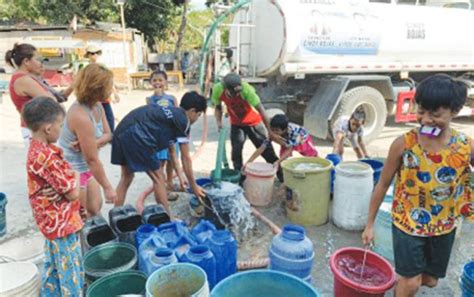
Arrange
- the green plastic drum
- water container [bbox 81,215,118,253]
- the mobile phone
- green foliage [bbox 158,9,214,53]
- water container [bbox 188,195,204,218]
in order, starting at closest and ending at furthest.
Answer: the mobile phone < water container [bbox 81,215,118,253] < water container [bbox 188,195,204,218] < the green plastic drum < green foliage [bbox 158,9,214,53]

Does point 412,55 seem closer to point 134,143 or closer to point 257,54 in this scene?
point 257,54

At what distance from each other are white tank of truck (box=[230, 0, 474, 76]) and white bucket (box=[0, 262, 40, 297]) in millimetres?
Result: 4954

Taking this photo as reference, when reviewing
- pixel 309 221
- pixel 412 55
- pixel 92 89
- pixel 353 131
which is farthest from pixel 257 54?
pixel 92 89

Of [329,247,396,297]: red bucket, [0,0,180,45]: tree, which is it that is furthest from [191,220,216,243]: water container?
[0,0,180,45]: tree

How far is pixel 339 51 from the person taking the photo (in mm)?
6551

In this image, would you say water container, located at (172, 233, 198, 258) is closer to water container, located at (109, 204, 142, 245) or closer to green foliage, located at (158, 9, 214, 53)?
water container, located at (109, 204, 142, 245)

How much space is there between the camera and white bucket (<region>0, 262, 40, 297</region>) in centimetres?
214

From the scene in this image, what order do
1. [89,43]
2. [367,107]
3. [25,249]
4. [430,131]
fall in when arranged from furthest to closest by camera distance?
1. [89,43]
2. [367,107]
3. [25,249]
4. [430,131]

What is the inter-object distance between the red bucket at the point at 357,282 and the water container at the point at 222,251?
0.74m

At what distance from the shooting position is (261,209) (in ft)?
14.2

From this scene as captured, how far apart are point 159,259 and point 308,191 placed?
6.08 feet

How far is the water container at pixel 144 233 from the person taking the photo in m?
2.74

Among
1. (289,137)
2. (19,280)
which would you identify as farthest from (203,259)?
(289,137)

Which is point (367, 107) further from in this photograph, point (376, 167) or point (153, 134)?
point (153, 134)
